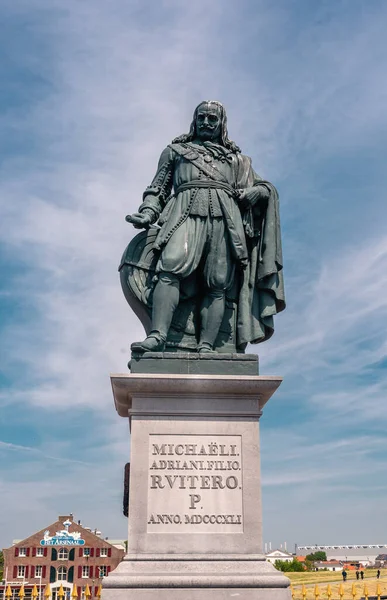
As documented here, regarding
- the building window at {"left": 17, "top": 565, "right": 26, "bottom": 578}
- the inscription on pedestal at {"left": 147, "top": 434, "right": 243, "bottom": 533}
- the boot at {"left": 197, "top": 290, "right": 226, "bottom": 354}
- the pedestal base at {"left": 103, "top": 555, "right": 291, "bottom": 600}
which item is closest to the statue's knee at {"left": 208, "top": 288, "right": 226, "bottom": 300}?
the boot at {"left": 197, "top": 290, "right": 226, "bottom": 354}

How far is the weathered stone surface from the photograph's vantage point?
7699 millimetres

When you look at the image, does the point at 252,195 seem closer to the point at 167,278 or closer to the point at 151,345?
the point at 167,278

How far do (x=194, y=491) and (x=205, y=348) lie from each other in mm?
1842

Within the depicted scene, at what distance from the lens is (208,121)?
9.27 m

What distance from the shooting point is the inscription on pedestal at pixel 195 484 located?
702cm

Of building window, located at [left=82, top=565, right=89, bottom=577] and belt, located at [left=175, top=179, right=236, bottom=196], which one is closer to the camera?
belt, located at [left=175, top=179, right=236, bottom=196]

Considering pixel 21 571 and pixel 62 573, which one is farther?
pixel 62 573

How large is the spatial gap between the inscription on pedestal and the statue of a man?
50.1 inches

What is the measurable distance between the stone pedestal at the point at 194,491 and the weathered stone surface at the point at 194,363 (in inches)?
11.9

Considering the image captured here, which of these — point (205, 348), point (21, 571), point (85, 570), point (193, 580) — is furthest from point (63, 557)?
point (193, 580)

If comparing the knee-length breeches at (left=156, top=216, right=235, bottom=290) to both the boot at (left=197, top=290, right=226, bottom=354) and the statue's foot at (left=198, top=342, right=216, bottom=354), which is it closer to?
the boot at (left=197, top=290, right=226, bottom=354)

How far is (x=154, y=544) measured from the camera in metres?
6.88

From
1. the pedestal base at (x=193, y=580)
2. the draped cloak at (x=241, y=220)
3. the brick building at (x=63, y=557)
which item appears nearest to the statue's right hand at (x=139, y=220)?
the draped cloak at (x=241, y=220)

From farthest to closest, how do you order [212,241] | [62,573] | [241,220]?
[62,573] < [241,220] < [212,241]
